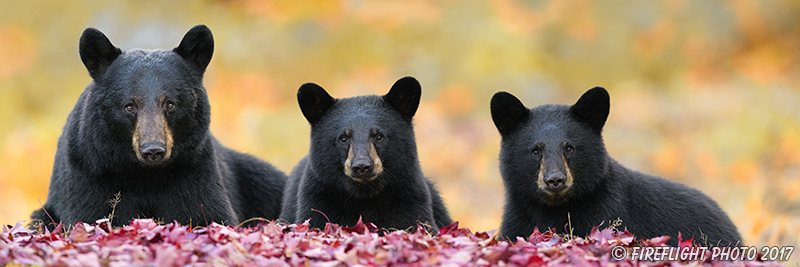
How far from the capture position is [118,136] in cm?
661

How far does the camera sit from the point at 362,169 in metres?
6.71

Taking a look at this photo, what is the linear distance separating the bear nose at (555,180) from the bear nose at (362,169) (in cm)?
143

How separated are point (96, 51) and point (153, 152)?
1.11 metres

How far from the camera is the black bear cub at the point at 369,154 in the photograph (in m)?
A: 7.05

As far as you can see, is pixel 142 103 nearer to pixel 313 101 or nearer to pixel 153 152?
pixel 153 152

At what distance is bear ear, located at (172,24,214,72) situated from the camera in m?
7.08

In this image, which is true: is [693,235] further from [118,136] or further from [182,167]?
[118,136]

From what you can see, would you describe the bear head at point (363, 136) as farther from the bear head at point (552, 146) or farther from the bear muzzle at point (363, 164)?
the bear head at point (552, 146)

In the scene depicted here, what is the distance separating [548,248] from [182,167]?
3.04 metres

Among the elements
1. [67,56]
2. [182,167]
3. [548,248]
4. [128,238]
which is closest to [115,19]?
[67,56]

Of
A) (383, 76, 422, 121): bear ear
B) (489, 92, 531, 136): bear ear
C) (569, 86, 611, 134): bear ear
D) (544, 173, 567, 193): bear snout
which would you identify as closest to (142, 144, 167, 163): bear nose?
(383, 76, 422, 121): bear ear

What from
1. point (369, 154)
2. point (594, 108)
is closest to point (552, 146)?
point (594, 108)

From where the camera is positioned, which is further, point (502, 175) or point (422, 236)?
point (502, 175)

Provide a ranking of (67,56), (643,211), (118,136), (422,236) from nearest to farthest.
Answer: (422,236) < (118,136) < (643,211) < (67,56)
